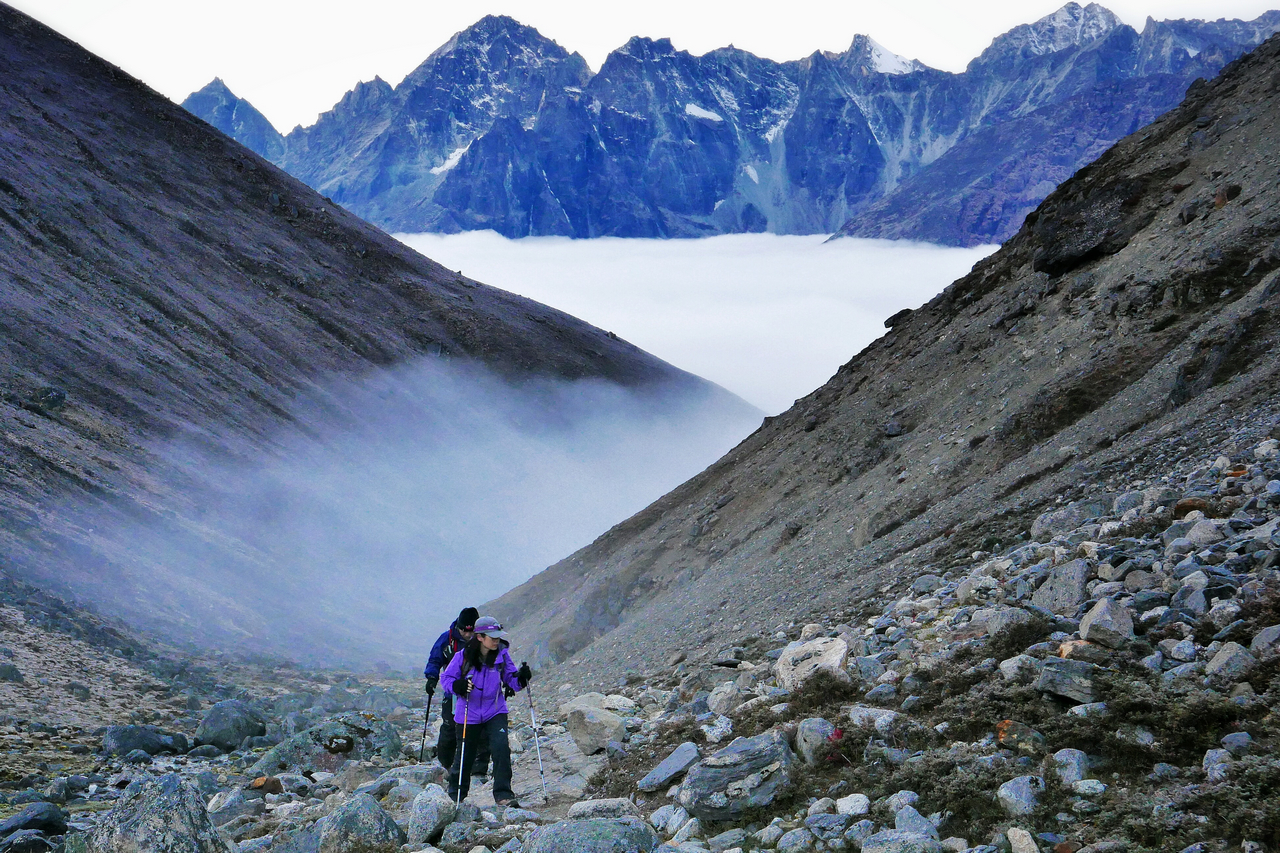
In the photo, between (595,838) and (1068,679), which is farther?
(1068,679)

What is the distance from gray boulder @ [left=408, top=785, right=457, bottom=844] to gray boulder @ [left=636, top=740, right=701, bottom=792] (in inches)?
71.7

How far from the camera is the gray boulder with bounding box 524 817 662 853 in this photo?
642 cm

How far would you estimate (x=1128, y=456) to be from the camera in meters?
13.8

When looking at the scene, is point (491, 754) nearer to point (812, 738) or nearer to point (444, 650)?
point (444, 650)

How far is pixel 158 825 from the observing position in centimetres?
682

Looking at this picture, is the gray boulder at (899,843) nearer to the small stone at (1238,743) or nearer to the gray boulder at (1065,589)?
the small stone at (1238,743)

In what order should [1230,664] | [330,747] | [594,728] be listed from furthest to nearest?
[330,747], [594,728], [1230,664]

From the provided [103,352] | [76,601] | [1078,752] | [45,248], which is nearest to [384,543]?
[103,352]

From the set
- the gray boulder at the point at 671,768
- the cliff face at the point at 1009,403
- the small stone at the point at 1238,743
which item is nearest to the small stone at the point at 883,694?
the gray boulder at the point at 671,768

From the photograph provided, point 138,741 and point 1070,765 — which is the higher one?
point 1070,765

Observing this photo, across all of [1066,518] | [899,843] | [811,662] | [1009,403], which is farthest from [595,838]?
[1009,403]

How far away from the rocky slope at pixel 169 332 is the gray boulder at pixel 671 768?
19787mm

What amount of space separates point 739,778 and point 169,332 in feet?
197

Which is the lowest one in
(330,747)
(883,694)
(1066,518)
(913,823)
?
(330,747)
